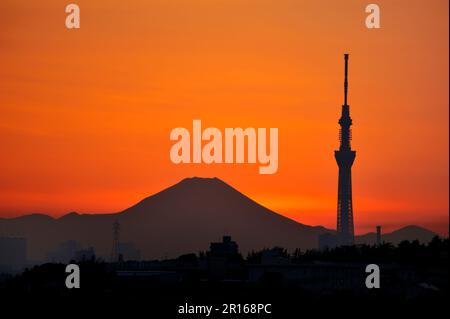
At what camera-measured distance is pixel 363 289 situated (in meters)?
176

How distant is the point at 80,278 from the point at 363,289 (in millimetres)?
42024
